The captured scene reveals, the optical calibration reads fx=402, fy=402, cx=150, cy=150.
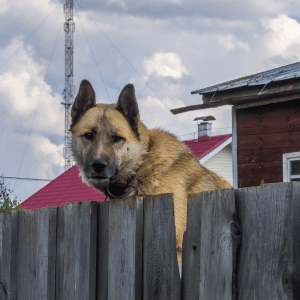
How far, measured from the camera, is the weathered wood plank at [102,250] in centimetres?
207

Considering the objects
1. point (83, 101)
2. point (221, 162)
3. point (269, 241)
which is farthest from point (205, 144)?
point (269, 241)

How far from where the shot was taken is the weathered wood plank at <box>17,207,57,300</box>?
7.75ft

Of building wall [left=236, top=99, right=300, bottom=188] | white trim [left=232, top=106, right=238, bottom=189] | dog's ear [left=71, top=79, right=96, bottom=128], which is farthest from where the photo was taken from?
white trim [left=232, top=106, right=238, bottom=189]

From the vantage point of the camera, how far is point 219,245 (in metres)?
1.57

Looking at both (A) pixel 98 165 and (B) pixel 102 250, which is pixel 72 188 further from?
(B) pixel 102 250

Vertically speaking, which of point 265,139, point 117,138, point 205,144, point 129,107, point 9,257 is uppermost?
point 205,144

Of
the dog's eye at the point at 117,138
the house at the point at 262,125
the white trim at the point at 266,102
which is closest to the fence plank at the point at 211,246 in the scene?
the dog's eye at the point at 117,138

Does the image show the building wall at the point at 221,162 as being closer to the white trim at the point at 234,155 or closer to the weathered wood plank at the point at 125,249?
the white trim at the point at 234,155

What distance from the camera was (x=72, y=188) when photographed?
17.6 metres

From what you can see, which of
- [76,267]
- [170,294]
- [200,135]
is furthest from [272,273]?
[200,135]

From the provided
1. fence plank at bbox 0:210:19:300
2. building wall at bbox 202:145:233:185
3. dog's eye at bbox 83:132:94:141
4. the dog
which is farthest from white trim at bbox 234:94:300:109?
building wall at bbox 202:145:233:185

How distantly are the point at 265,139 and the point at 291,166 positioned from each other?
27.9 inches

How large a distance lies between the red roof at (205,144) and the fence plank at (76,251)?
12.9m

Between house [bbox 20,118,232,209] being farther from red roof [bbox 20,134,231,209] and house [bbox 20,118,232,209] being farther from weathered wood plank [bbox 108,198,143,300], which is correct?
weathered wood plank [bbox 108,198,143,300]
